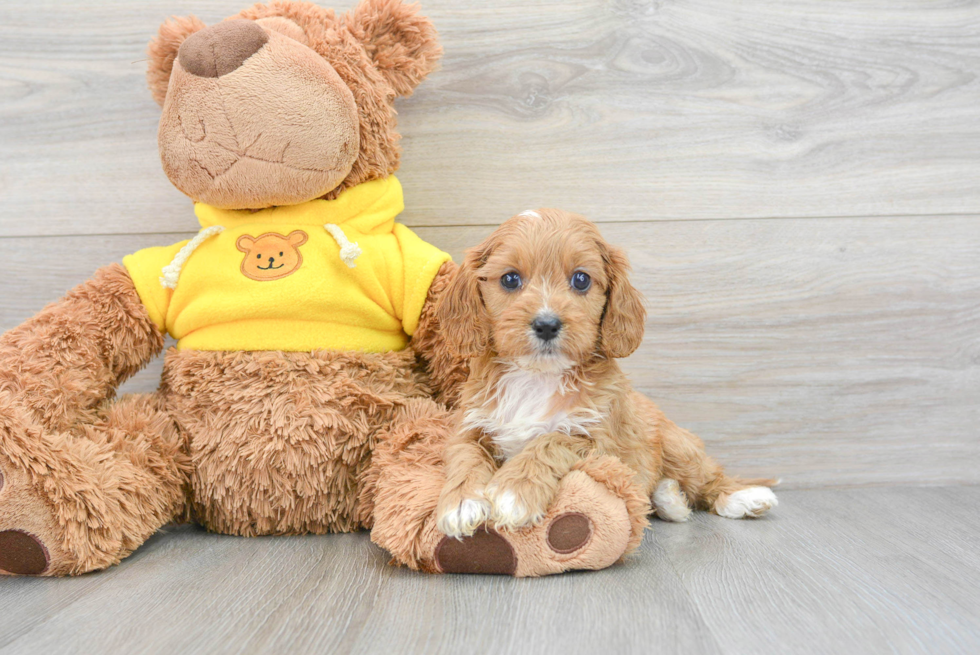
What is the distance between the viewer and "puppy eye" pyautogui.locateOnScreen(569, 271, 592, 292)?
1.31 meters

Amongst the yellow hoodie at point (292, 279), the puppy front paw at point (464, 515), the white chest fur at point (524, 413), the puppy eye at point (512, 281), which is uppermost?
the puppy eye at point (512, 281)

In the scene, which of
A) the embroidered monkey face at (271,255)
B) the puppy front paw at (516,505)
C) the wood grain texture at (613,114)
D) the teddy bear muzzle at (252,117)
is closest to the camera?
the puppy front paw at (516,505)

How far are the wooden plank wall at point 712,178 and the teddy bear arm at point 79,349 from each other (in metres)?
0.28

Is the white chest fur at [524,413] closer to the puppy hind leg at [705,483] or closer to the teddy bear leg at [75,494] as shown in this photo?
the puppy hind leg at [705,483]

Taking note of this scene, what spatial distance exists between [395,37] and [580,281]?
721 mm

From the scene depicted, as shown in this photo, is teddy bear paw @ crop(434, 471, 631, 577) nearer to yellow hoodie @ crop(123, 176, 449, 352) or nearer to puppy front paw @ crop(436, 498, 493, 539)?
puppy front paw @ crop(436, 498, 493, 539)

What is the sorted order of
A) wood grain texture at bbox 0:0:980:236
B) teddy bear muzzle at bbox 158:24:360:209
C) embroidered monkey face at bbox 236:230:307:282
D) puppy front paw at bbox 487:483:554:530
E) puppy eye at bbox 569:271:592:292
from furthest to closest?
1. wood grain texture at bbox 0:0:980:236
2. embroidered monkey face at bbox 236:230:307:282
3. teddy bear muzzle at bbox 158:24:360:209
4. puppy eye at bbox 569:271:592:292
5. puppy front paw at bbox 487:483:554:530

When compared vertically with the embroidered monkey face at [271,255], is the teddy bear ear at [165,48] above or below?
above

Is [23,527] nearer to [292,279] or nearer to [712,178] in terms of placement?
[292,279]

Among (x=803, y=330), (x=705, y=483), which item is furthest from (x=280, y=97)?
(x=803, y=330)

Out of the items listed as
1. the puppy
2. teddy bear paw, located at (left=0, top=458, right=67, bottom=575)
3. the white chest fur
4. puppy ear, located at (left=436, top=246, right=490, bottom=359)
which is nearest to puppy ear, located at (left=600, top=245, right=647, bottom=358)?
the puppy

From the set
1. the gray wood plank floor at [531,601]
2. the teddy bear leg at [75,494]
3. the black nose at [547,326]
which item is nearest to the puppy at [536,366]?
the black nose at [547,326]

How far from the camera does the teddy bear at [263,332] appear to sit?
139 cm

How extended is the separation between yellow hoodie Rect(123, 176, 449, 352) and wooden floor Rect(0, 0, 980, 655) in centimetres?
29
